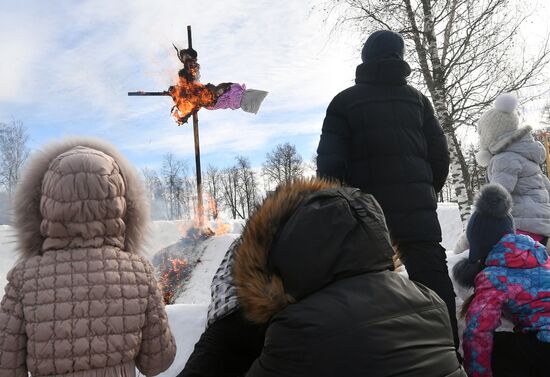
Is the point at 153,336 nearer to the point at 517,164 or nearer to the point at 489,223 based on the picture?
the point at 489,223

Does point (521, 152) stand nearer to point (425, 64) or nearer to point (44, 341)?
point (44, 341)

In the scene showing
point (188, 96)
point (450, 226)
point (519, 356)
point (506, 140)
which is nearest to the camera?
point (519, 356)

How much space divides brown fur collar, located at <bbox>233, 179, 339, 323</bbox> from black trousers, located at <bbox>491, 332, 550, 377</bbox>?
2141 mm

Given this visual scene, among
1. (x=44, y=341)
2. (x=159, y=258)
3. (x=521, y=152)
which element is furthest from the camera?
(x=159, y=258)

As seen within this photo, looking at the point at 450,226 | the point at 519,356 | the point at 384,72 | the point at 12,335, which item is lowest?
the point at 450,226

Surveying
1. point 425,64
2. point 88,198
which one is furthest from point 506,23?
point 88,198

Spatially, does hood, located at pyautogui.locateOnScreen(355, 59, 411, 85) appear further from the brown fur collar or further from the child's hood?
the child's hood

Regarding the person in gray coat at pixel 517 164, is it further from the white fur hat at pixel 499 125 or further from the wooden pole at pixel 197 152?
the wooden pole at pixel 197 152

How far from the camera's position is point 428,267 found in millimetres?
2770

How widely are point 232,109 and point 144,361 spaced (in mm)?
14447

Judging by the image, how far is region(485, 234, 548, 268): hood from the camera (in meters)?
2.80

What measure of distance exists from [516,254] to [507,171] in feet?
5.70

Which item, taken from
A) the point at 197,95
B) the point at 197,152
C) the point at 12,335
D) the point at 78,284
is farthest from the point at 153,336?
the point at 197,152

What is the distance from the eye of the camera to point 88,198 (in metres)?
2.08
